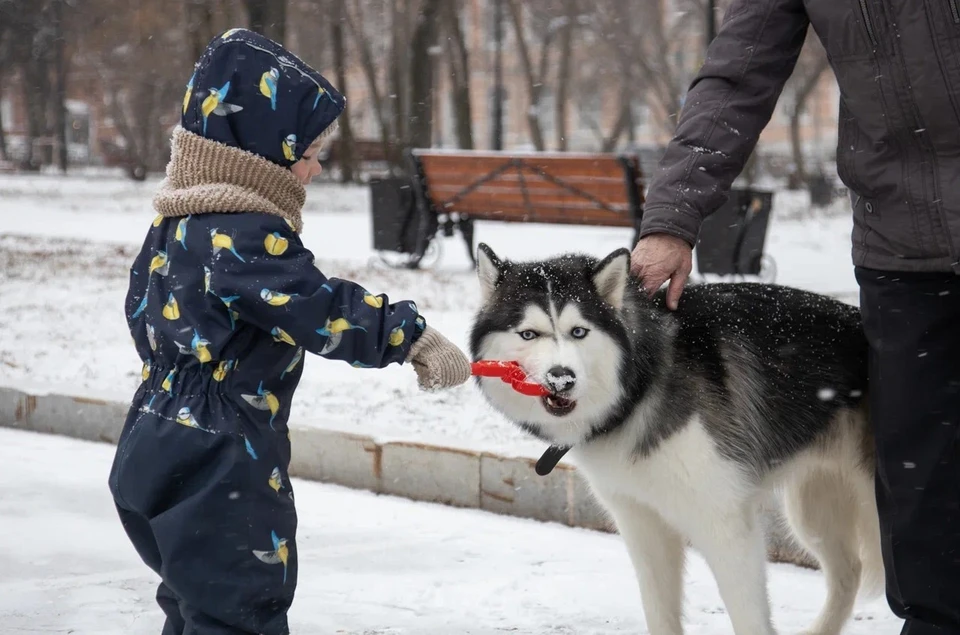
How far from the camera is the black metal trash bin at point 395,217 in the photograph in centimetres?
1177

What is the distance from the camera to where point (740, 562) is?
307 cm

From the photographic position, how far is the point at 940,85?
7.61 ft

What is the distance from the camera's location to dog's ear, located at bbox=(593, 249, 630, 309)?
2.98 metres

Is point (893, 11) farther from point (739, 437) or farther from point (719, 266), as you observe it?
point (719, 266)

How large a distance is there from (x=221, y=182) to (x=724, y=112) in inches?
48.6

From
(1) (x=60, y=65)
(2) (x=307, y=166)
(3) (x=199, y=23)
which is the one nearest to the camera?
(2) (x=307, y=166)

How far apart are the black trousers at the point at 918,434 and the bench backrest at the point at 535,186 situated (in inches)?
282

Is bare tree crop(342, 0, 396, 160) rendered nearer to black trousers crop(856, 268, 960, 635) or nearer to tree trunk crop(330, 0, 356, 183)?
tree trunk crop(330, 0, 356, 183)

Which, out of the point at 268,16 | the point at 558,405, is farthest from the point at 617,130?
the point at 558,405

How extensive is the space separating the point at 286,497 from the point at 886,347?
1.46 meters

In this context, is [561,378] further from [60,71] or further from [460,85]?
[60,71]

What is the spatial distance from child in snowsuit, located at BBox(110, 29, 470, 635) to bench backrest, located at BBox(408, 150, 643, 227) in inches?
288

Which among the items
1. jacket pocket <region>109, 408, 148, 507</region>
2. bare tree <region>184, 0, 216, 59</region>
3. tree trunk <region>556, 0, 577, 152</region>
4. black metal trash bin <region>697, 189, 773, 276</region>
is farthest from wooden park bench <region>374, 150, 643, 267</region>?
tree trunk <region>556, 0, 577, 152</region>

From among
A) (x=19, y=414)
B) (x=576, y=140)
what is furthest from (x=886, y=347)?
(x=576, y=140)
